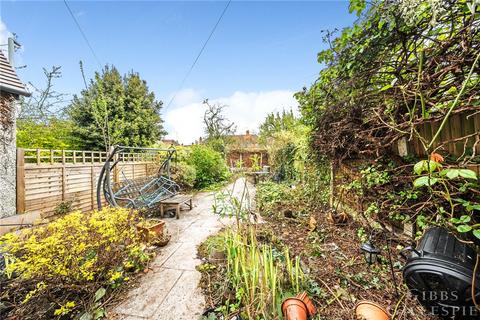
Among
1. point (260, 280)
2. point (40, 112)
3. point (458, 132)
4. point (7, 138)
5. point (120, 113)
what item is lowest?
point (260, 280)

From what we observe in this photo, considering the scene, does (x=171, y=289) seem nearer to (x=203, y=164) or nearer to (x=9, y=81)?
(x=9, y=81)

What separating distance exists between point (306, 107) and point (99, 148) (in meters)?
9.80

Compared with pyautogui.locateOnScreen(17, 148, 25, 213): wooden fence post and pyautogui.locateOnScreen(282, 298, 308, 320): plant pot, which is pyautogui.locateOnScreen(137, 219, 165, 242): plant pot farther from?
pyautogui.locateOnScreen(17, 148, 25, 213): wooden fence post

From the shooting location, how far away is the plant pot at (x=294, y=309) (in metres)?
1.38

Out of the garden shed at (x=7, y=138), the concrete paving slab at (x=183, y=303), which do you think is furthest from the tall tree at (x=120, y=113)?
the concrete paving slab at (x=183, y=303)

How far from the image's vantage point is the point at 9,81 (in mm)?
3133

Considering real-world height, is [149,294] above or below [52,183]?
below

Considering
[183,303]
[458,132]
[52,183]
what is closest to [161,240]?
[183,303]

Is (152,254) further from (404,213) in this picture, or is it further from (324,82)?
(324,82)

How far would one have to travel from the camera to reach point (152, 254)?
2.67 m

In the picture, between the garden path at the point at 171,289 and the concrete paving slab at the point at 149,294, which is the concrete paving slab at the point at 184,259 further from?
the concrete paving slab at the point at 149,294

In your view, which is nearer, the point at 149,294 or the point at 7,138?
the point at 149,294

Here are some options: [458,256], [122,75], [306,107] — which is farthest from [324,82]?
[122,75]

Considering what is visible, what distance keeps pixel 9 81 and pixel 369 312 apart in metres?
5.70
